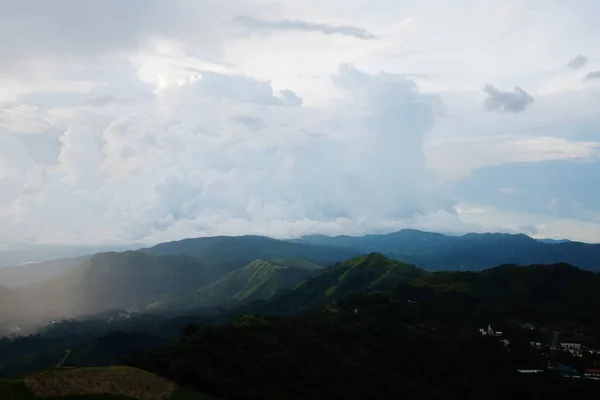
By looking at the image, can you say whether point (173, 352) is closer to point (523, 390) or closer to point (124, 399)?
point (124, 399)

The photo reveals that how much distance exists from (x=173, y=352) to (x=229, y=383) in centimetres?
2018

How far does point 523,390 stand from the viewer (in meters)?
174

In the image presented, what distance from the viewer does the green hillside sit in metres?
83.8

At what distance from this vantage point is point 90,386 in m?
89.9

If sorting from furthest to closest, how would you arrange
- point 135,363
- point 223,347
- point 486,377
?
point 486,377
point 223,347
point 135,363

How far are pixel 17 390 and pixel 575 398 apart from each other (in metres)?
153

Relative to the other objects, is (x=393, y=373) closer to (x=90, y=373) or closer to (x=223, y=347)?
(x=223, y=347)

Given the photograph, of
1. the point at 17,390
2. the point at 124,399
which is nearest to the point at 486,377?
the point at 124,399

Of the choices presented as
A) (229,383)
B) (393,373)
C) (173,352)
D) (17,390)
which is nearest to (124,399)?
(17,390)

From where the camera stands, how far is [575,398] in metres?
168

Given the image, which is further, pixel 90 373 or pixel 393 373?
pixel 393 373

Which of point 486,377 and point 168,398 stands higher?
point 168,398

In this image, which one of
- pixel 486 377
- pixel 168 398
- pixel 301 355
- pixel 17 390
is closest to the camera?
pixel 17 390

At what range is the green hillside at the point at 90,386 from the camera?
83812 millimetres
